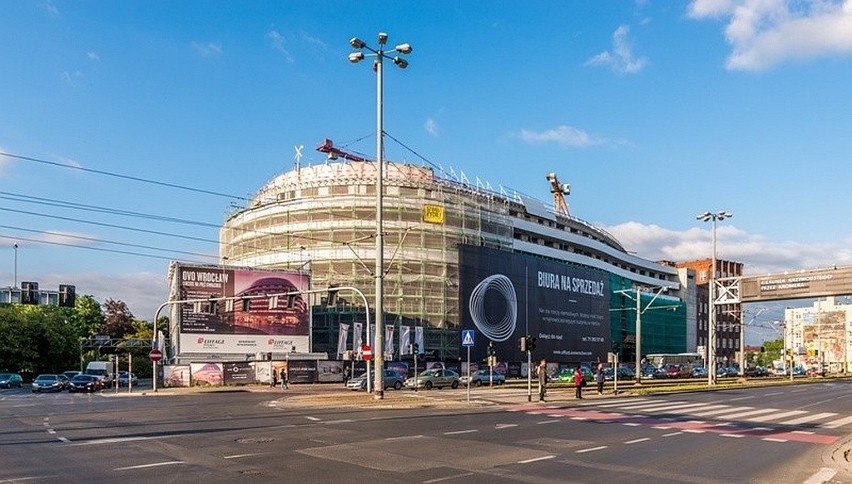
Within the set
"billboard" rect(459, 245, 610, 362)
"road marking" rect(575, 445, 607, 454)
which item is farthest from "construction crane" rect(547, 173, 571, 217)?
"road marking" rect(575, 445, 607, 454)

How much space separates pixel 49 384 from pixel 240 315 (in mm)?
15168

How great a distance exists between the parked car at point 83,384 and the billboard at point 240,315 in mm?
7112

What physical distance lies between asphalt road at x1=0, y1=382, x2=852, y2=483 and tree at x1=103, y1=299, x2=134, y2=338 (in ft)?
289

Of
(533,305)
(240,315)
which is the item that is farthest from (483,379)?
(533,305)

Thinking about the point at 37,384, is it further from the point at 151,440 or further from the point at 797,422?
the point at 797,422

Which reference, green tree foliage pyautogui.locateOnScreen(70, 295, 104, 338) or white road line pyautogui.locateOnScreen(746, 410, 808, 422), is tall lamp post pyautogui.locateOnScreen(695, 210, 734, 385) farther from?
green tree foliage pyautogui.locateOnScreen(70, 295, 104, 338)

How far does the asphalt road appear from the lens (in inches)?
531

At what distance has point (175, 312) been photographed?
63.0 meters

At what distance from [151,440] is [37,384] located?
42.9 metres

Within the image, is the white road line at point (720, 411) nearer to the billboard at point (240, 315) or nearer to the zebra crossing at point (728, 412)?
the zebra crossing at point (728, 412)

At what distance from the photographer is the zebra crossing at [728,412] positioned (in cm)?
2549

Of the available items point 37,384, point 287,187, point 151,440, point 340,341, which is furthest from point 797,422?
point 287,187

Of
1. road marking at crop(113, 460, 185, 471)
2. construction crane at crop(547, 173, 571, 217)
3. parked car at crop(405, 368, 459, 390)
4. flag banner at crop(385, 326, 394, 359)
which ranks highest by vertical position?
construction crane at crop(547, 173, 571, 217)

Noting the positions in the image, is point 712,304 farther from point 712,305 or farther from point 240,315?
point 240,315
